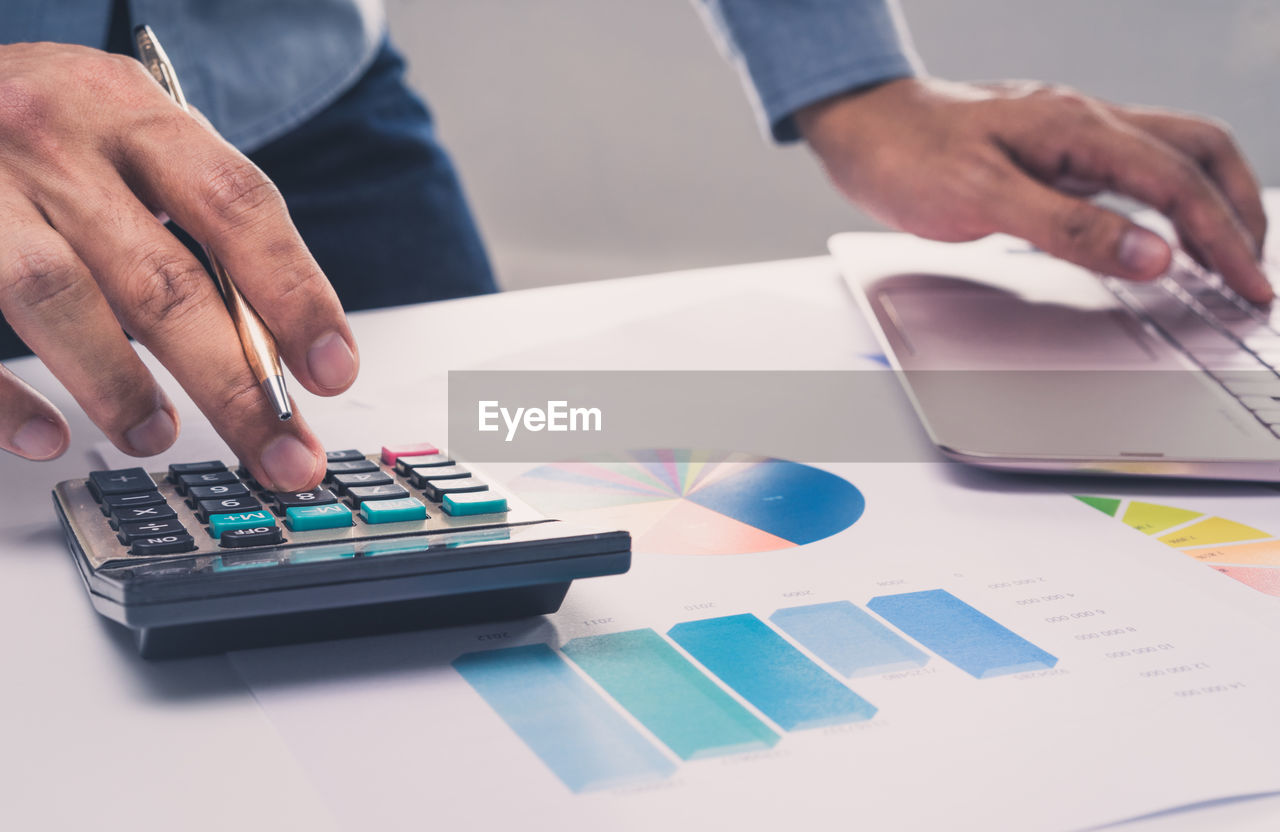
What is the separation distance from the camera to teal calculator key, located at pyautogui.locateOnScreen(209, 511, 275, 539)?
0.95 feet

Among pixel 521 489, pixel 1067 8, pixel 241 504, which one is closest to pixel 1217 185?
pixel 521 489

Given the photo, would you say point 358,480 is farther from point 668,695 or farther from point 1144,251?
point 1144,251

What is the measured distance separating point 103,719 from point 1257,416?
1.38 ft

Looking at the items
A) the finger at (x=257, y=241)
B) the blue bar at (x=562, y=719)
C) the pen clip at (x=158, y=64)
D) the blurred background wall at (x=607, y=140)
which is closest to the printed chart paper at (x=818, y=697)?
the blue bar at (x=562, y=719)

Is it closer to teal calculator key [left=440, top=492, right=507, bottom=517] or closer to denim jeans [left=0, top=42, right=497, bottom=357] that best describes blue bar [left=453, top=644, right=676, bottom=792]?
teal calculator key [left=440, top=492, right=507, bottom=517]

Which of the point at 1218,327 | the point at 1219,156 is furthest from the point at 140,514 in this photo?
the point at 1219,156

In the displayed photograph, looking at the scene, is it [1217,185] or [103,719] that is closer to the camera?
[103,719]

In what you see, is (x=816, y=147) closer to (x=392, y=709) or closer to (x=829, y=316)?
(x=829, y=316)

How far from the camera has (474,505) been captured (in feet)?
1.01

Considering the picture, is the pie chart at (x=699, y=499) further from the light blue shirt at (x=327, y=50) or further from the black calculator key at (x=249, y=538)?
the light blue shirt at (x=327, y=50)

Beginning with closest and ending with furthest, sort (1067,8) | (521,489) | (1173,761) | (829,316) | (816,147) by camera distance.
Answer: (1173,761) < (521,489) < (829,316) < (816,147) < (1067,8)

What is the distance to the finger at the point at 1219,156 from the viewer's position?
0.68m

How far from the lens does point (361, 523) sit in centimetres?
30

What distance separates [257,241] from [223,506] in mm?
90
